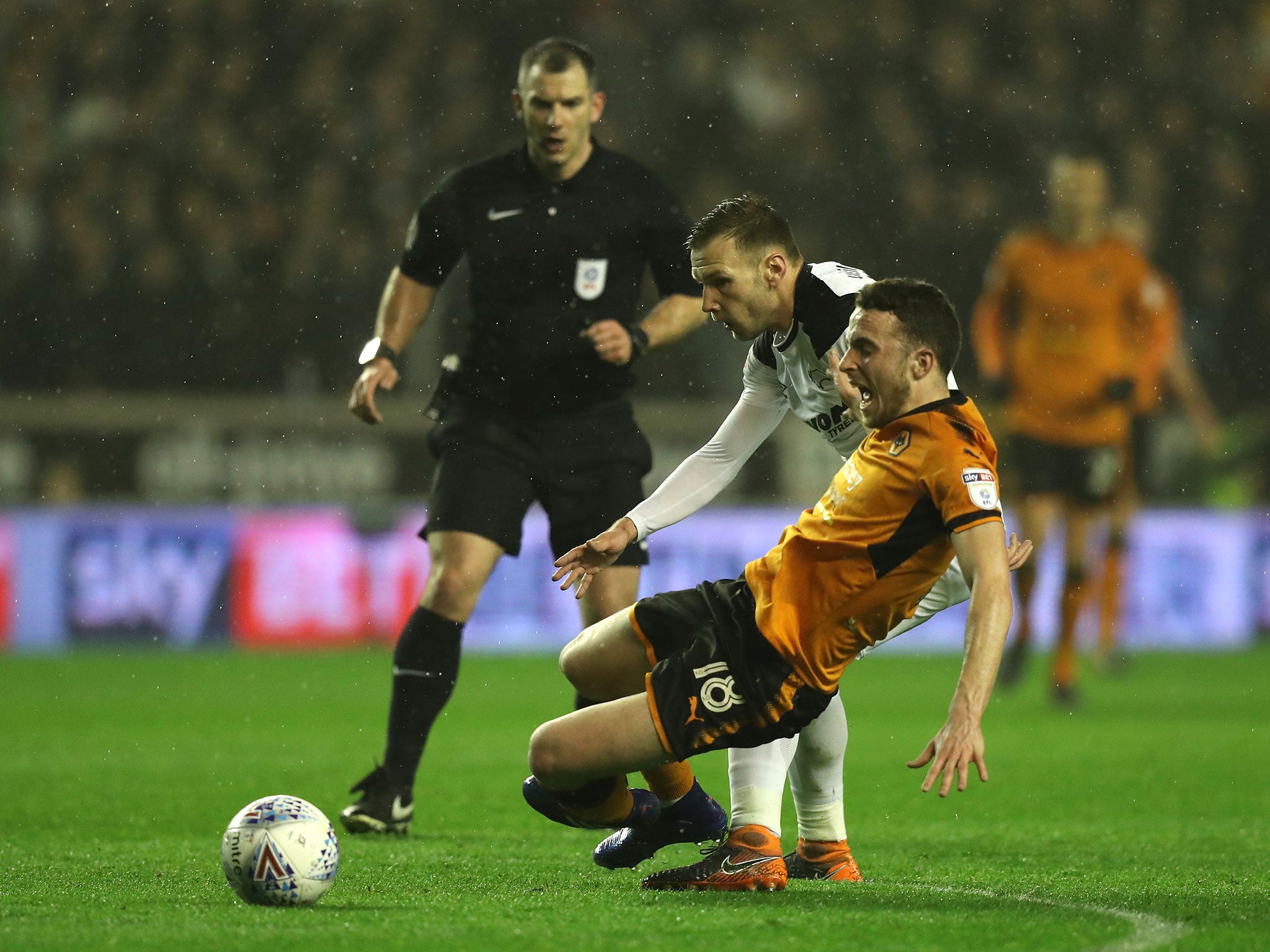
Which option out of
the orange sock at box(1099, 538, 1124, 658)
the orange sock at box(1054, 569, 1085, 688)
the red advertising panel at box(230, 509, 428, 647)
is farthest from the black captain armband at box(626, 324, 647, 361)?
the red advertising panel at box(230, 509, 428, 647)

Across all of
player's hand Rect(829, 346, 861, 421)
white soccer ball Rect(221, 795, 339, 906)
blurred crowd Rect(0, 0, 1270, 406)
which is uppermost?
blurred crowd Rect(0, 0, 1270, 406)

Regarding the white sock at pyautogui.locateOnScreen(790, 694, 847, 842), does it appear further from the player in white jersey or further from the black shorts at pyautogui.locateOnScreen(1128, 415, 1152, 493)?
the black shorts at pyautogui.locateOnScreen(1128, 415, 1152, 493)

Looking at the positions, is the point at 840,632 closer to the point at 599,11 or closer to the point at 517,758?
the point at 517,758

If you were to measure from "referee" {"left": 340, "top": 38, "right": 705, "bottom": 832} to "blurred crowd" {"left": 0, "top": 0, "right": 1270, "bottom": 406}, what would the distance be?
7.45 metres

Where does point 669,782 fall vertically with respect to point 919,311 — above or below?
below

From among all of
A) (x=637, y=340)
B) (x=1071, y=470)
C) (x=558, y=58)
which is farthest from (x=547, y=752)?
(x=1071, y=470)

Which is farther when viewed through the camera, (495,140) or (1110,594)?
(495,140)

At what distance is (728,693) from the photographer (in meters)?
3.59

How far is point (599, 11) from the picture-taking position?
15.3m

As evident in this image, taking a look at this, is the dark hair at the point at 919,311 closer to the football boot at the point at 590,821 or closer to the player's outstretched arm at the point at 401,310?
the football boot at the point at 590,821

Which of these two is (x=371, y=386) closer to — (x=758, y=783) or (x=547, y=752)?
(x=547, y=752)

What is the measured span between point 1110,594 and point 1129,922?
7011 mm

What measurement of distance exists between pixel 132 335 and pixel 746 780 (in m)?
9.71

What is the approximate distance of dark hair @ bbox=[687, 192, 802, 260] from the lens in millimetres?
3914
